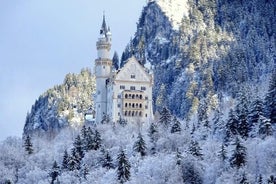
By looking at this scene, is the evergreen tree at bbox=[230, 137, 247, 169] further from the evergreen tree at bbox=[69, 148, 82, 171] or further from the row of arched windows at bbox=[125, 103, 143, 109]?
the row of arched windows at bbox=[125, 103, 143, 109]

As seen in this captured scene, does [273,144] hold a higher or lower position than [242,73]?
lower

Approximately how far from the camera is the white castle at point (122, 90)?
145m

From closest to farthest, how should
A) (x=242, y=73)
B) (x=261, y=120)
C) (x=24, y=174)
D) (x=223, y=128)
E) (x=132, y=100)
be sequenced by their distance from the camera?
(x=261, y=120) < (x=223, y=128) < (x=24, y=174) < (x=132, y=100) < (x=242, y=73)

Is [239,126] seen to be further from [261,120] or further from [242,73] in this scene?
[242,73]

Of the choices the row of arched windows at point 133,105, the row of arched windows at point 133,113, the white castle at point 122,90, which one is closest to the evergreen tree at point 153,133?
the white castle at point 122,90

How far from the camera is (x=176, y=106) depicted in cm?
18250

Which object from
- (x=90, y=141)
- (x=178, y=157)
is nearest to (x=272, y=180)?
(x=178, y=157)

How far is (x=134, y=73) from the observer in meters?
149

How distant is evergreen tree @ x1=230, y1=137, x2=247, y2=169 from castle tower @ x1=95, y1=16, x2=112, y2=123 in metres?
68.1

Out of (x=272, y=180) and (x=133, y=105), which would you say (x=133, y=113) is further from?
(x=272, y=180)

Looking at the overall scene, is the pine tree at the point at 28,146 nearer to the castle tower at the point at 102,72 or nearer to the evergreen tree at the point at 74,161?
the evergreen tree at the point at 74,161

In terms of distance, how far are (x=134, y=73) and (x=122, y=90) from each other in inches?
199

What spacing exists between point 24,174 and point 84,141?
9981 millimetres

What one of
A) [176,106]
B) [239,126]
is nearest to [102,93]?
[176,106]
